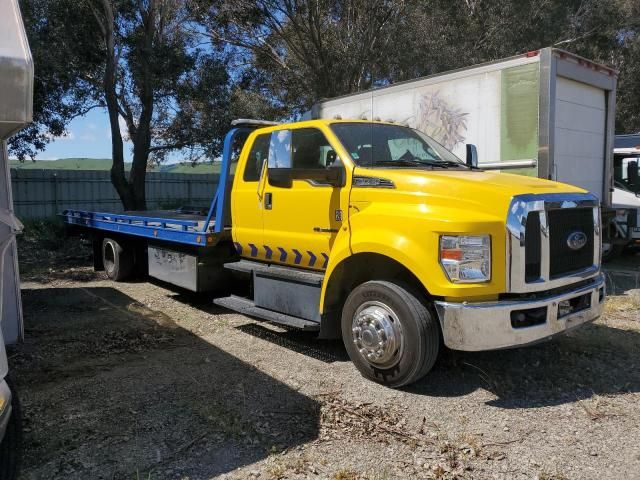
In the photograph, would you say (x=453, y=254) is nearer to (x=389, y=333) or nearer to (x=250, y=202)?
(x=389, y=333)

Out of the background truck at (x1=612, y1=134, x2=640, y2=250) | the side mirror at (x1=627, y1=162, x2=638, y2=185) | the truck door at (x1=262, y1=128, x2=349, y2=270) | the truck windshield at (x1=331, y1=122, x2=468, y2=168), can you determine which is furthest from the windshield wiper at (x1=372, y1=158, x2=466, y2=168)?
the side mirror at (x1=627, y1=162, x2=638, y2=185)

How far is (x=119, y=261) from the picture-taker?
9.29 m

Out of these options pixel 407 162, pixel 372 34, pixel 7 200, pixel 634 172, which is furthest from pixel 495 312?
pixel 372 34

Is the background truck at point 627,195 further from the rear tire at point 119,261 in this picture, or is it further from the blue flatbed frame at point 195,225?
the rear tire at point 119,261

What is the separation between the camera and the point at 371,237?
4.64 metres

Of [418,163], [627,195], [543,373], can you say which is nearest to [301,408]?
[543,373]

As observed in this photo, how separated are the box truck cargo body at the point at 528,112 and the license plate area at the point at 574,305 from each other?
3.41 m

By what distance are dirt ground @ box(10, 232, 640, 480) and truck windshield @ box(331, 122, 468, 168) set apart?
1.87m

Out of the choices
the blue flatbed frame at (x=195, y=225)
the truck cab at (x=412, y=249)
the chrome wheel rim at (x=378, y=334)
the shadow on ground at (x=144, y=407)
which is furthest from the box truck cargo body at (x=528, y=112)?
the shadow on ground at (x=144, y=407)

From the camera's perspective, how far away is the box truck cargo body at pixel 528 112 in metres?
7.74

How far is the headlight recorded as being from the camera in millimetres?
4129

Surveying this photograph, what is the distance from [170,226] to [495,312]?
492cm

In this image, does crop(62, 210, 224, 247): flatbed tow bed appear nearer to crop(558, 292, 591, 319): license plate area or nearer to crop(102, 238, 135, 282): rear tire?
crop(102, 238, 135, 282): rear tire

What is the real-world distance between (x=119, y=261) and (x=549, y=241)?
23.1ft
